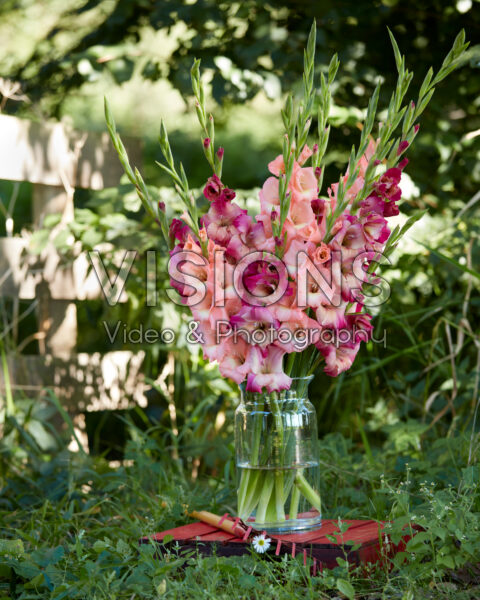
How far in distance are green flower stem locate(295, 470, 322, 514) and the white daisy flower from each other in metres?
0.13

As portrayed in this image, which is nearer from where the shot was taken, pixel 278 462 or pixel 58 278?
pixel 278 462

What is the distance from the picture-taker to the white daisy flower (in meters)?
1.22

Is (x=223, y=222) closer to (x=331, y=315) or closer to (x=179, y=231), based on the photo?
(x=179, y=231)

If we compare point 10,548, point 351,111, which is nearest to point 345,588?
point 10,548

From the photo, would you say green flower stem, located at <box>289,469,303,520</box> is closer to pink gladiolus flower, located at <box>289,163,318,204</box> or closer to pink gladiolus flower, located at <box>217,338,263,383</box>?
pink gladiolus flower, located at <box>217,338,263,383</box>

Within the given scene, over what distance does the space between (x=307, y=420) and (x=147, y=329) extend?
4.49 feet

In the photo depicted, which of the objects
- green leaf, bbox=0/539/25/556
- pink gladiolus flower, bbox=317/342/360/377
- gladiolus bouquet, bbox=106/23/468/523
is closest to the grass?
green leaf, bbox=0/539/25/556

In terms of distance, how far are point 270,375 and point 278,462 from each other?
0.65 feet

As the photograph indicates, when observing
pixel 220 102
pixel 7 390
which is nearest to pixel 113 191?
pixel 220 102

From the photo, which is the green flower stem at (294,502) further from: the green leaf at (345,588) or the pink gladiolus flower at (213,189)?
the pink gladiolus flower at (213,189)

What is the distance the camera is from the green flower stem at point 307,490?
1.31 metres

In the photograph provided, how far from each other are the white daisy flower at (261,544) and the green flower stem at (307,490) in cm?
13

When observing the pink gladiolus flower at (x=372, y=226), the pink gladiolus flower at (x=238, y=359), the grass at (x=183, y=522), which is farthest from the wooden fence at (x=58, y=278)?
the pink gladiolus flower at (x=372, y=226)

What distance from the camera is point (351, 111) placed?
7.72 ft
